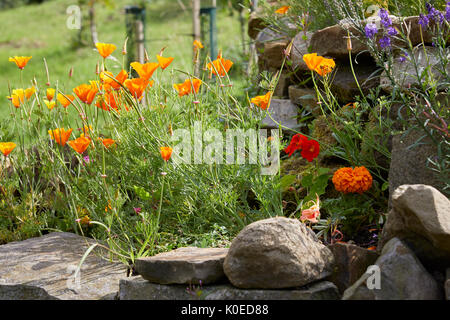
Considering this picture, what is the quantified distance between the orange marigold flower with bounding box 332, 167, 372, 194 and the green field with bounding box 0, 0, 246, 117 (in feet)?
14.6

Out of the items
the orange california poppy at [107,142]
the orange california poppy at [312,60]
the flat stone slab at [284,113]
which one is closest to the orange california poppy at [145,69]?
the orange california poppy at [107,142]

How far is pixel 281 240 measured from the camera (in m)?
2.03

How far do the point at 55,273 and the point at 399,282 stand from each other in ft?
4.97

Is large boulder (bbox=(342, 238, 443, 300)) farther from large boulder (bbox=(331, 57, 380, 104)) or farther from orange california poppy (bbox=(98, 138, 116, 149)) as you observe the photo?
large boulder (bbox=(331, 57, 380, 104))

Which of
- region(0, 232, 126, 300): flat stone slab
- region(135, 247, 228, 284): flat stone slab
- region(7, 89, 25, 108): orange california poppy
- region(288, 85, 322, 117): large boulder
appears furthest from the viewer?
region(288, 85, 322, 117): large boulder

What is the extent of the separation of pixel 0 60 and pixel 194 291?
8.99 metres

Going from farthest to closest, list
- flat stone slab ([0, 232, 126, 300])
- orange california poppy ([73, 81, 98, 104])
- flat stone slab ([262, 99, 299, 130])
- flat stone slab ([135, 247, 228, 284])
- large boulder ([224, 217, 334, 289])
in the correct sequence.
Result: flat stone slab ([262, 99, 299, 130]), orange california poppy ([73, 81, 98, 104]), flat stone slab ([0, 232, 126, 300]), flat stone slab ([135, 247, 228, 284]), large boulder ([224, 217, 334, 289])

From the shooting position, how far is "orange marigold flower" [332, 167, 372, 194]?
2637 mm

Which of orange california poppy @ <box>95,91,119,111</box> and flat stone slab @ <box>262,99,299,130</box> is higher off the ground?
orange california poppy @ <box>95,91,119,111</box>

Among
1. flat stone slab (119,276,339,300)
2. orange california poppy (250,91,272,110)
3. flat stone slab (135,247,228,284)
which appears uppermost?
orange california poppy (250,91,272,110)

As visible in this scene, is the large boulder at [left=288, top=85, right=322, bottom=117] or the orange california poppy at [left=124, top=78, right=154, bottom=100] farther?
the large boulder at [left=288, top=85, right=322, bottom=117]

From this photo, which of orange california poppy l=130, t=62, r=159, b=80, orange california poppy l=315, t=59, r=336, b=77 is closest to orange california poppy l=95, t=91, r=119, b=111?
orange california poppy l=130, t=62, r=159, b=80

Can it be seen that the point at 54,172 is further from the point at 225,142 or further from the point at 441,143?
the point at 441,143

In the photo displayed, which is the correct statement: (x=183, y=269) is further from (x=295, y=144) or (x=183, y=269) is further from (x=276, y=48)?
(x=276, y=48)
